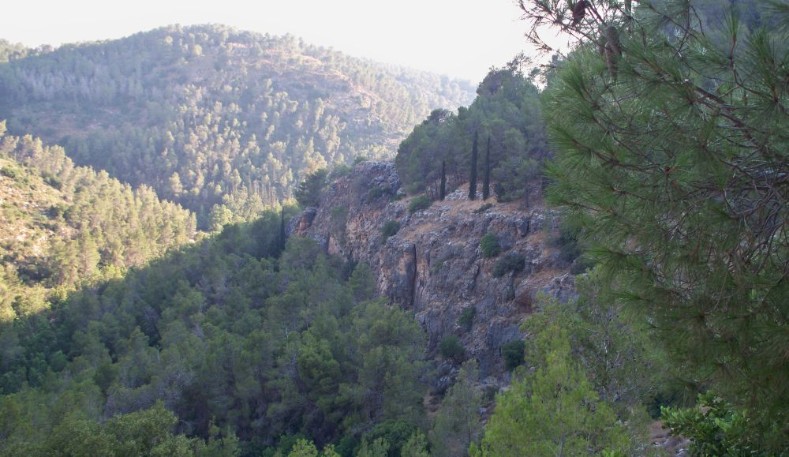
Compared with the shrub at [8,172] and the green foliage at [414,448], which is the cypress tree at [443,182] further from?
the shrub at [8,172]

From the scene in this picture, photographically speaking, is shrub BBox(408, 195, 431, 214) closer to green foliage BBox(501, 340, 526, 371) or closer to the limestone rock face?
the limestone rock face

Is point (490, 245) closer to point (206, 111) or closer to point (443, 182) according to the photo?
point (443, 182)

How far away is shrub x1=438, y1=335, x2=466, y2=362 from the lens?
899 inches

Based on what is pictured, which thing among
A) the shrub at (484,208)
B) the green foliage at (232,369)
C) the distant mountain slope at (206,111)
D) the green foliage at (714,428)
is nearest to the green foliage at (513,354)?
the green foliage at (232,369)

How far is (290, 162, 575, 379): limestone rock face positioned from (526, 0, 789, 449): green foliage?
52.3 feet

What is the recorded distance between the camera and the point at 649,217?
13.6ft

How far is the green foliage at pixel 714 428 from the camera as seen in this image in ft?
17.2

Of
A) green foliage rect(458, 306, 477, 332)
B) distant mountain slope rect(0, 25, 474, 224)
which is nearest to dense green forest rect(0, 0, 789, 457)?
green foliage rect(458, 306, 477, 332)

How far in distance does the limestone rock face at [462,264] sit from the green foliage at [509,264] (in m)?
0.13

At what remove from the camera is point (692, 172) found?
3949 millimetres

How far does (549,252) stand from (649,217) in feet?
62.5

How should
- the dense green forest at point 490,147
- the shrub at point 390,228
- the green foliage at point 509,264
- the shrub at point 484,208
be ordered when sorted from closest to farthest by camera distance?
the green foliage at point 509,264 < the shrub at point 484,208 < the dense green forest at point 490,147 < the shrub at point 390,228

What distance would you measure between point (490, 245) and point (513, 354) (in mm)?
5793

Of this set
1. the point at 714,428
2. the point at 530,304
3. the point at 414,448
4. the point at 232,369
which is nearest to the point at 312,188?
the point at 232,369
